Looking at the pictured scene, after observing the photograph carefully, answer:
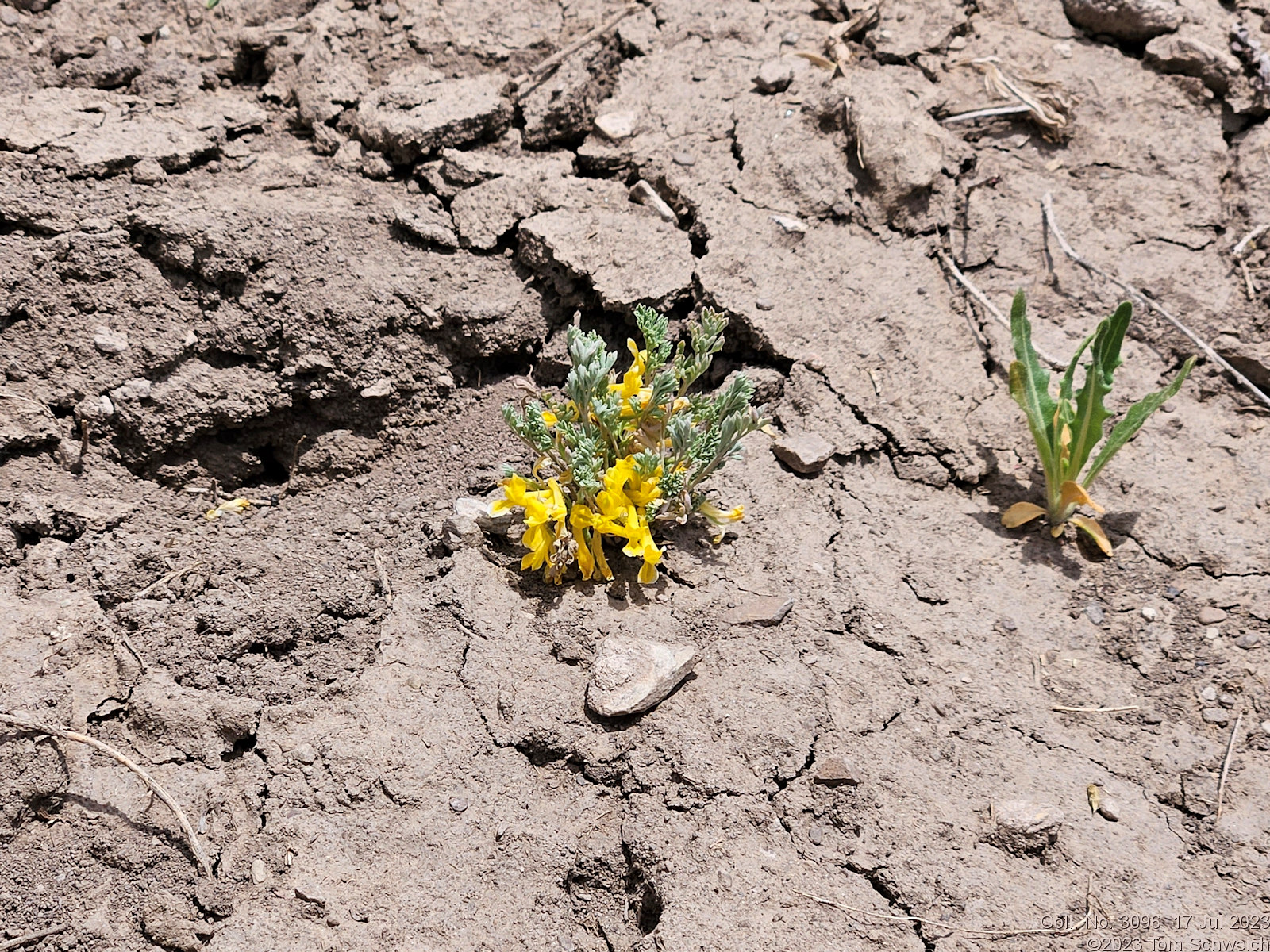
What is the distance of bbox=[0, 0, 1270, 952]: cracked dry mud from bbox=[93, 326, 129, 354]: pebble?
34 millimetres

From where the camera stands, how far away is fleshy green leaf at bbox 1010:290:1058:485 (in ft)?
9.41

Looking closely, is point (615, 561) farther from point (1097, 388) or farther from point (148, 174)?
point (148, 174)

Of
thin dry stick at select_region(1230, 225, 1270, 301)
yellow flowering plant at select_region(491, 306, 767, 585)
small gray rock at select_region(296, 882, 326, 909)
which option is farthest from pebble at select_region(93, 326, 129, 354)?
thin dry stick at select_region(1230, 225, 1270, 301)

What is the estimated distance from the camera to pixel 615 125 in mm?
3461

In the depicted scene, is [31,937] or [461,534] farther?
[461,534]

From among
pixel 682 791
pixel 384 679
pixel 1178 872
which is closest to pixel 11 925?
pixel 384 679

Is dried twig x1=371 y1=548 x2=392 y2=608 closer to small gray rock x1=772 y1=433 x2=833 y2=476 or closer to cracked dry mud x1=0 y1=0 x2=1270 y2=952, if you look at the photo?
cracked dry mud x1=0 y1=0 x2=1270 y2=952

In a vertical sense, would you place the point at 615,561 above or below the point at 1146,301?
below

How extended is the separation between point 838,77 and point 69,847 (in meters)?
3.31

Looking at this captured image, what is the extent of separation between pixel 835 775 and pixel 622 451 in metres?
1.00

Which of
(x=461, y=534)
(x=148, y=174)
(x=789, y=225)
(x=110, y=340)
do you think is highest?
(x=148, y=174)

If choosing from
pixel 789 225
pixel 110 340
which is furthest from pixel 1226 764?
pixel 110 340

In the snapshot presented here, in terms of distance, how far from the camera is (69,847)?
218cm

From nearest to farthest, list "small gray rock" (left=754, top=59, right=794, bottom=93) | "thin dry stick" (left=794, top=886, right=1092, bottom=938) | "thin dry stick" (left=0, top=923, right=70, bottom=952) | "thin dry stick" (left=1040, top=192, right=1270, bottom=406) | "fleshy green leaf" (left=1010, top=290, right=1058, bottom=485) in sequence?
"thin dry stick" (left=0, top=923, right=70, bottom=952), "thin dry stick" (left=794, top=886, right=1092, bottom=938), "fleshy green leaf" (left=1010, top=290, right=1058, bottom=485), "thin dry stick" (left=1040, top=192, right=1270, bottom=406), "small gray rock" (left=754, top=59, right=794, bottom=93)
